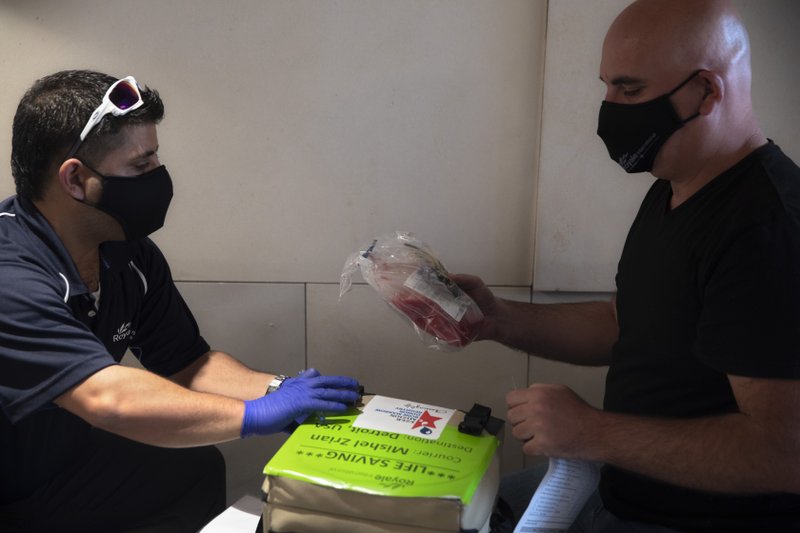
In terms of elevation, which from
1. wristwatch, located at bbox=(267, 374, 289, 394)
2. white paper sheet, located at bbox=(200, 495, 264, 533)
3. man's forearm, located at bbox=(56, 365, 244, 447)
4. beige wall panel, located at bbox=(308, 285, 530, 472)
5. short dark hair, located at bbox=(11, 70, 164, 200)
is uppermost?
short dark hair, located at bbox=(11, 70, 164, 200)

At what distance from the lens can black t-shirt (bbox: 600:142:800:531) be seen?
116 cm

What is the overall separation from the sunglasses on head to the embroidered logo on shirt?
1.36 feet

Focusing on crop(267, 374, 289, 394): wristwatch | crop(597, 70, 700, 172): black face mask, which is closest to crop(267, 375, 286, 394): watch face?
crop(267, 374, 289, 394): wristwatch

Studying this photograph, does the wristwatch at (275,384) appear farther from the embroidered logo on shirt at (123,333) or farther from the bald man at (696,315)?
the bald man at (696,315)

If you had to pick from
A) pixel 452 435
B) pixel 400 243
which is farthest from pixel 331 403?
pixel 400 243

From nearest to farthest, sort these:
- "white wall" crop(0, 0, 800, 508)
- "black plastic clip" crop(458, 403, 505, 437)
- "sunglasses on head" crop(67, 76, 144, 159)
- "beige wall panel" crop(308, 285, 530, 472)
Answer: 1. "black plastic clip" crop(458, 403, 505, 437)
2. "sunglasses on head" crop(67, 76, 144, 159)
3. "white wall" crop(0, 0, 800, 508)
4. "beige wall panel" crop(308, 285, 530, 472)

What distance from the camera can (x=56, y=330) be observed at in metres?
1.36

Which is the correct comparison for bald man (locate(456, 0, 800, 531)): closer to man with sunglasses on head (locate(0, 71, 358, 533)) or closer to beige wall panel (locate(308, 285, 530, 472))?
man with sunglasses on head (locate(0, 71, 358, 533))

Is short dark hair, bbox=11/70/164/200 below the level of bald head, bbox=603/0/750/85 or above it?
below

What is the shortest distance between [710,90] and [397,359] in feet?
4.05

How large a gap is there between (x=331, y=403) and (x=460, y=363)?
92 centimetres

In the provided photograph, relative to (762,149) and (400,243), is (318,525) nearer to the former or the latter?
(400,243)

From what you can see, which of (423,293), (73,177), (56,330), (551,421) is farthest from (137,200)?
(551,421)

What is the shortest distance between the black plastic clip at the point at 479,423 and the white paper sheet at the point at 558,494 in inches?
4.6
